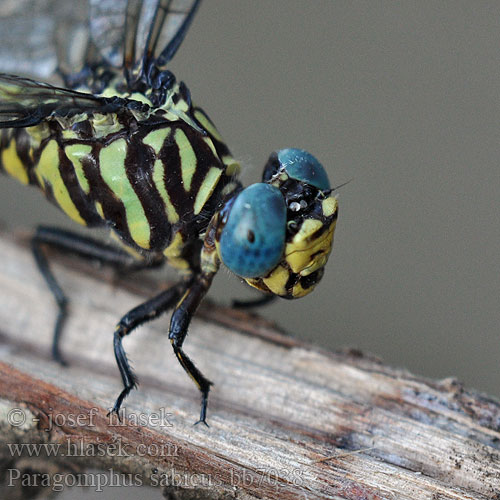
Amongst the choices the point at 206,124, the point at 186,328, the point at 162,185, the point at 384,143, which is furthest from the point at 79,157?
the point at 384,143

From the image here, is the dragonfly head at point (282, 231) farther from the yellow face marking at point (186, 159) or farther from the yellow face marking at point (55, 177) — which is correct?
the yellow face marking at point (55, 177)

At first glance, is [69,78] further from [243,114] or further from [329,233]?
[243,114]

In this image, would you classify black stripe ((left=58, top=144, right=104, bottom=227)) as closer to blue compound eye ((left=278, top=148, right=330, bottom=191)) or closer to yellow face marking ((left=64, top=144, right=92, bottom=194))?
yellow face marking ((left=64, top=144, right=92, bottom=194))

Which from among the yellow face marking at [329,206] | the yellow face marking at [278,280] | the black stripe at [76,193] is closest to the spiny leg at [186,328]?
the yellow face marking at [278,280]

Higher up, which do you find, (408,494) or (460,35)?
(460,35)

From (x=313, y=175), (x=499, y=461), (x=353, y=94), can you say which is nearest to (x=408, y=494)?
(x=499, y=461)

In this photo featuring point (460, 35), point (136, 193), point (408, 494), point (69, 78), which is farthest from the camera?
point (460, 35)

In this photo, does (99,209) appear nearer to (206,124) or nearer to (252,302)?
(206,124)
